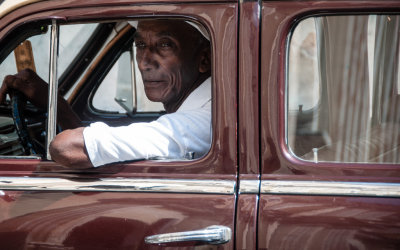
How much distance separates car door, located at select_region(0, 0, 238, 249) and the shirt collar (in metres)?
0.32

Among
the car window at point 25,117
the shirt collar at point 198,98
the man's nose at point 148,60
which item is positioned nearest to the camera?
the shirt collar at point 198,98

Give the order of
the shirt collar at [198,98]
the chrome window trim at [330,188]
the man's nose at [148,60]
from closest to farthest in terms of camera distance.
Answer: the chrome window trim at [330,188], the shirt collar at [198,98], the man's nose at [148,60]

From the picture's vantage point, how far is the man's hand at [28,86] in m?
2.45

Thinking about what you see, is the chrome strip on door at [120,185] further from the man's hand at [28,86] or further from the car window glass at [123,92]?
the car window glass at [123,92]

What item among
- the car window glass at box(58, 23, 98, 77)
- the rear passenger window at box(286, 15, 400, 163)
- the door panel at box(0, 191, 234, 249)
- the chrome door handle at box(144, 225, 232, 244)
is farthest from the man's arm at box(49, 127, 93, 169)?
the car window glass at box(58, 23, 98, 77)

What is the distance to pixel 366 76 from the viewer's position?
1.84 meters

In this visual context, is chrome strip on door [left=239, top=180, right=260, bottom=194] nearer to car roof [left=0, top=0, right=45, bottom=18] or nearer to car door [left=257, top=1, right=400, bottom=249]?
car door [left=257, top=1, right=400, bottom=249]

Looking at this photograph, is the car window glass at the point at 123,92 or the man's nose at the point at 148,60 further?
the car window glass at the point at 123,92

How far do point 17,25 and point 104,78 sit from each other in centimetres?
150

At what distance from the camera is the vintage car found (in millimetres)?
1755

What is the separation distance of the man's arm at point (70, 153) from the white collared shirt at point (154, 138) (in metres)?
0.03

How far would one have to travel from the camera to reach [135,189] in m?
1.87

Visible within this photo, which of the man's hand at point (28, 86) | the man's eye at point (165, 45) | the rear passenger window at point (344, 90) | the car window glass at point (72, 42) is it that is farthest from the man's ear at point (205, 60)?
the car window glass at point (72, 42)

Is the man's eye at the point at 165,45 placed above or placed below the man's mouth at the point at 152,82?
above
